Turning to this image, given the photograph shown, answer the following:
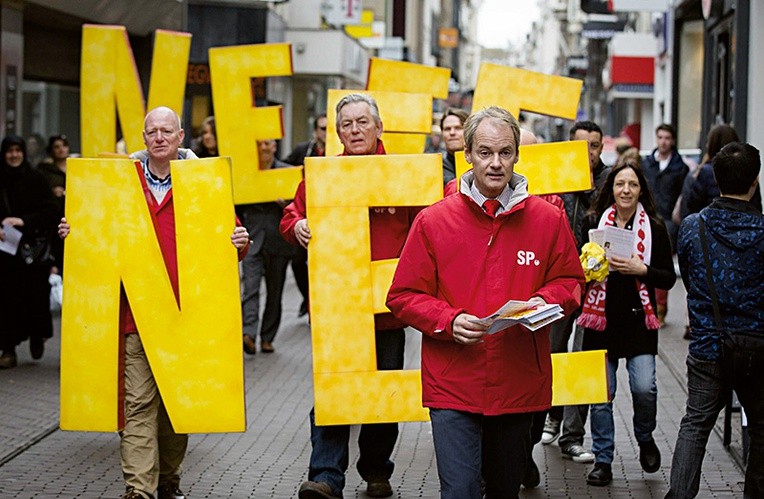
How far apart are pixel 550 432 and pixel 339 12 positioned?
2445 cm

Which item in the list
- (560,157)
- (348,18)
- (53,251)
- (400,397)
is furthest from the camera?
(348,18)

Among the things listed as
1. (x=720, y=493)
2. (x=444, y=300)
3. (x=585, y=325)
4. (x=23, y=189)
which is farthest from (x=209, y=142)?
(x=444, y=300)

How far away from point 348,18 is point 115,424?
2620 cm

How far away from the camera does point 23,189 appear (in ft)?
39.5

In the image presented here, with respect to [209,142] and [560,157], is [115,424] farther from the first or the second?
[209,142]

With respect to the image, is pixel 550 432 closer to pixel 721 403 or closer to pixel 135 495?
pixel 721 403

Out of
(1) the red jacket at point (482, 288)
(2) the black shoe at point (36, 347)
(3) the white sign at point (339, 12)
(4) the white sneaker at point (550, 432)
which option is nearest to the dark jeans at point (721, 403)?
(1) the red jacket at point (482, 288)

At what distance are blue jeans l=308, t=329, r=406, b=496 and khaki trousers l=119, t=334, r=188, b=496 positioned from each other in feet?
2.39

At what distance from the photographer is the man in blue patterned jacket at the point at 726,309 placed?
6.53 m

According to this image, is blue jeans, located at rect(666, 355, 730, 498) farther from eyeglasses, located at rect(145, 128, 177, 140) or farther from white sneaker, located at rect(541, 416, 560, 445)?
eyeglasses, located at rect(145, 128, 177, 140)

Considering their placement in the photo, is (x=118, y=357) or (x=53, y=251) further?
(x=53, y=251)

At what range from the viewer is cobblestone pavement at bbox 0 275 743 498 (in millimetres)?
7926

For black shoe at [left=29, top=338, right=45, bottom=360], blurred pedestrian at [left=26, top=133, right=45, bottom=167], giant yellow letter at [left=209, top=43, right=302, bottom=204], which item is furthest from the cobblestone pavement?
blurred pedestrian at [left=26, top=133, right=45, bottom=167]

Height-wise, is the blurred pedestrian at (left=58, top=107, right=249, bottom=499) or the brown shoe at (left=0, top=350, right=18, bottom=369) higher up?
the blurred pedestrian at (left=58, top=107, right=249, bottom=499)
